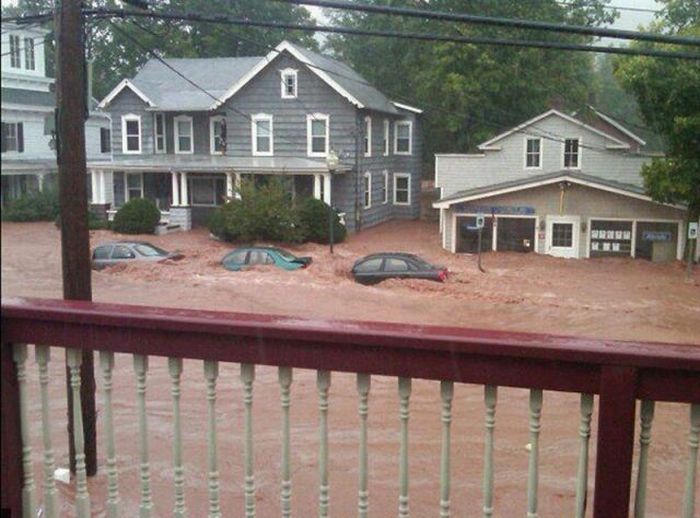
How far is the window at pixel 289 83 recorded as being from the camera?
18.4 meters

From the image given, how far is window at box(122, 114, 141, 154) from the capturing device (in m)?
17.7

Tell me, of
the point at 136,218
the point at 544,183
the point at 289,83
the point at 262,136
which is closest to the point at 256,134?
the point at 262,136

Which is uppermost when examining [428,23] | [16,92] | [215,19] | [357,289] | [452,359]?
[428,23]

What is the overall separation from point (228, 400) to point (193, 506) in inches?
72.0

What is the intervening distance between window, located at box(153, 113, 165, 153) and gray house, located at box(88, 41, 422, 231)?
0.9 inches

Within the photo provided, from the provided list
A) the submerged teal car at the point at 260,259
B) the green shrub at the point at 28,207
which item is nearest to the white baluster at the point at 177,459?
the green shrub at the point at 28,207

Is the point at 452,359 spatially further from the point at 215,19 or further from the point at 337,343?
the point at 215,19

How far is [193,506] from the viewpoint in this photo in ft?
10.8

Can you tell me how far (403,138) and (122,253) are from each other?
12221mm

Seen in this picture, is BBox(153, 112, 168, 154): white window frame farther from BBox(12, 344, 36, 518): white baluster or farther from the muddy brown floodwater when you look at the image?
BBox(12, 344, 36, 518): white baluster

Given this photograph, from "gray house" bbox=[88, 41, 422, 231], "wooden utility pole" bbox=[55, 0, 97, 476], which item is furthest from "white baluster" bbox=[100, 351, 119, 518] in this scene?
"gray house" bbox=[88, 41, 422, 231]

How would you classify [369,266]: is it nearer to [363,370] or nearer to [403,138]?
[403,138]

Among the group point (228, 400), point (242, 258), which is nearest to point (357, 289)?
point (242, 258)

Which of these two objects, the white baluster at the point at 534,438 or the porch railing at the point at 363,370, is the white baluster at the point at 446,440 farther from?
the white baluster at the point at 534,438
